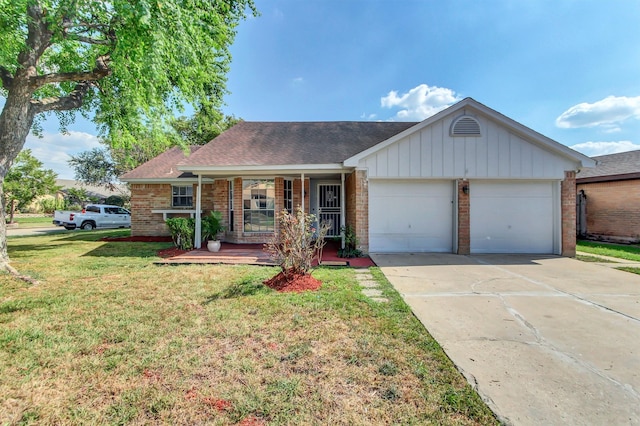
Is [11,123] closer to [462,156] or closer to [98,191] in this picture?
[462,156]

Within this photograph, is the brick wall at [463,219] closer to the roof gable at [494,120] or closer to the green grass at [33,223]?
the roof gable at [494,120]

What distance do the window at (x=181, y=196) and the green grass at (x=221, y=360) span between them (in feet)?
25.4

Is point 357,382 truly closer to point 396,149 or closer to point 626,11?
point 396,149

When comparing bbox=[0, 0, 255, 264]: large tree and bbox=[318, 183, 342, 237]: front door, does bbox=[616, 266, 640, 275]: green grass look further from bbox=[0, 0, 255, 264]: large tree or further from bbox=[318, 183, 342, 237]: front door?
bbox=[0, 0, 255, 264]: large tree

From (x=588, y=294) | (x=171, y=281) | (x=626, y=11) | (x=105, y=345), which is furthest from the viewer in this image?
(x=626, y=11)

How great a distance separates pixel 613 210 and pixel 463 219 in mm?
9322

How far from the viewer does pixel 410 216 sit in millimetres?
8750

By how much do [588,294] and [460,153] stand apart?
4869mm

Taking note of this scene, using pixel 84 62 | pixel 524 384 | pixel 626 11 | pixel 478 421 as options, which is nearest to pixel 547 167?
pixel 626 11

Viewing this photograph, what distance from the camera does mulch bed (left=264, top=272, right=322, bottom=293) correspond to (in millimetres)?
4934

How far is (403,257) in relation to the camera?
8.00m

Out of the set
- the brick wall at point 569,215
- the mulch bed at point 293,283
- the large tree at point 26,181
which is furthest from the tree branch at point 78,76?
the large tree at point 26,181

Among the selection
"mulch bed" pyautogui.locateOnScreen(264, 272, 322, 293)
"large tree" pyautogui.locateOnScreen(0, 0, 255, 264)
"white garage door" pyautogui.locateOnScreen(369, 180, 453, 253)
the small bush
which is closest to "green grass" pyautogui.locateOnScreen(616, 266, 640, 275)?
"white garage door" pyautogui.locateOnScreen(369, 180, 453, 253)

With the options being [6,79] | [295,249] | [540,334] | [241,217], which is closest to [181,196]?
[241,217]
